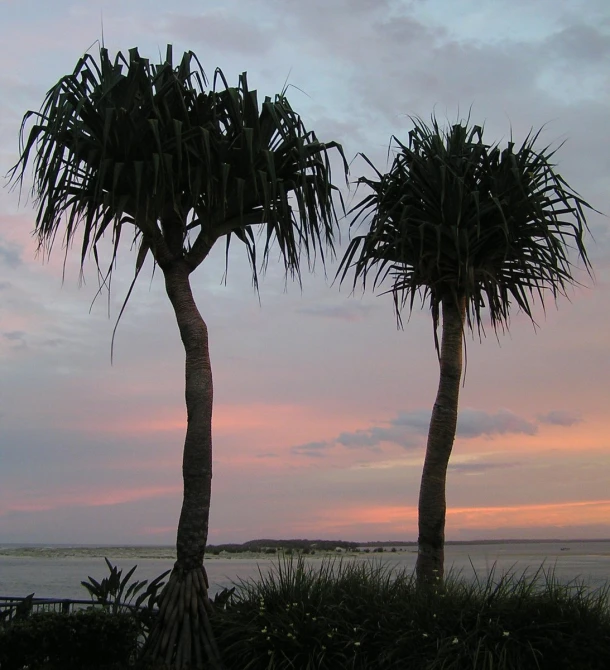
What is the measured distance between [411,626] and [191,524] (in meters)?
2.76

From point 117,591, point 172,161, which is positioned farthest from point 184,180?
point 117,591

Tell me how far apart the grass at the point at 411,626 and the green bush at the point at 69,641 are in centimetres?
107

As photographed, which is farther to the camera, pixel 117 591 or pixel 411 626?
pixel 117 591

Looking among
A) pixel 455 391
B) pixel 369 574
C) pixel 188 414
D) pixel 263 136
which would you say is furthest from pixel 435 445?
pixel 263 136

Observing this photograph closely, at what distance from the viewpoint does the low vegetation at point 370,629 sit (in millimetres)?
8141

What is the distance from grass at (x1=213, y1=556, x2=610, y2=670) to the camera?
8.10 meters

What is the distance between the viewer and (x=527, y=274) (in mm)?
12500

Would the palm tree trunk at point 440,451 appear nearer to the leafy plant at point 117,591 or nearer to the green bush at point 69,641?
the leafy plant at point 117,591

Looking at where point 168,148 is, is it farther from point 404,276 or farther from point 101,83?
point 404,276

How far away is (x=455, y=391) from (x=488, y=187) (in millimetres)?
3015

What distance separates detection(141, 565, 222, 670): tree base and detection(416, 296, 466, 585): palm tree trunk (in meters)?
3.26

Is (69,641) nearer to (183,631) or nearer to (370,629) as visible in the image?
(183,631)

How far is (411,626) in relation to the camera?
853 cm

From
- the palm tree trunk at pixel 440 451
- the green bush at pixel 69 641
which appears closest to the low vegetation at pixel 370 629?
the green bush at pixel 69 641
